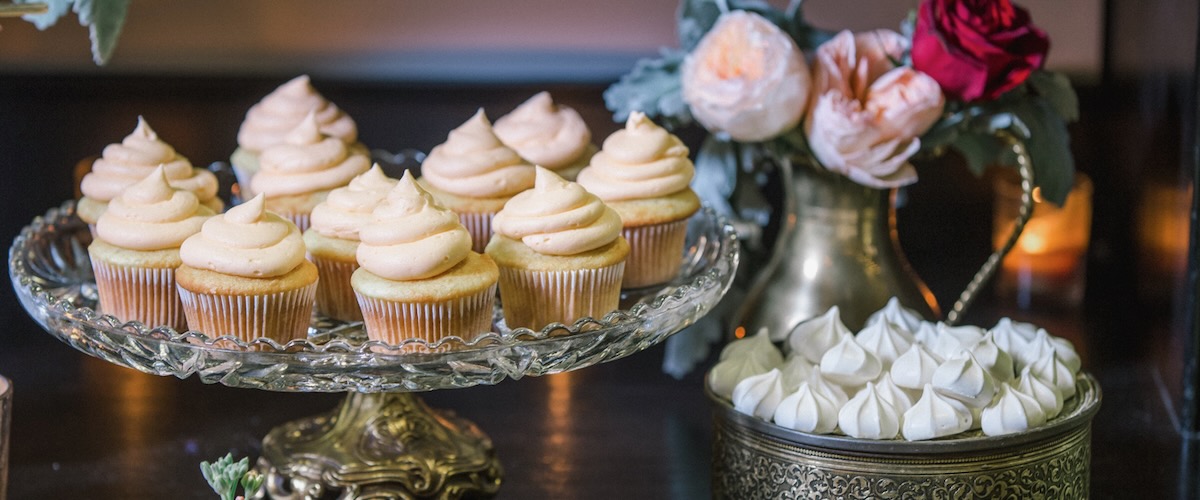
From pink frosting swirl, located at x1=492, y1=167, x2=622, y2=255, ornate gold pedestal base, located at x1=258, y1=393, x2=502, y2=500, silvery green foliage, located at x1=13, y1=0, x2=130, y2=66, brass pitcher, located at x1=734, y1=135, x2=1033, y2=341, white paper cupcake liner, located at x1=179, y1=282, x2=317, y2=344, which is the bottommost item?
ornate gold pedestal base, located at x1=258, y1=393, x2=502, y2=500

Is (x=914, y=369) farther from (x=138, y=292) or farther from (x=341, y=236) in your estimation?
(x=138, y=292)

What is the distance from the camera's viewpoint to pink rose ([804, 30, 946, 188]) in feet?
4.00

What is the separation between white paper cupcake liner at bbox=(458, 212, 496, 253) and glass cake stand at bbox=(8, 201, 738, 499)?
85mm

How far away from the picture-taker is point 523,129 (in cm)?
135

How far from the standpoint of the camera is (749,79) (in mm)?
1224

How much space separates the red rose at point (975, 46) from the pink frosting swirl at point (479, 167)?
0.38 metres

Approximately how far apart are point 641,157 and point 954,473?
1.37 ft

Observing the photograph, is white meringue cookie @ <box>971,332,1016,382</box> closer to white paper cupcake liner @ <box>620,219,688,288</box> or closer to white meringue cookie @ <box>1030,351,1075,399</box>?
white meringue cookie @ <box>1030,351,1075,399</box>

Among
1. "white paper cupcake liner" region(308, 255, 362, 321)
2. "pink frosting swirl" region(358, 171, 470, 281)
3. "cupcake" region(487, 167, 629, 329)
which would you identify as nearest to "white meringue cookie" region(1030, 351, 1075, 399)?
"cupcake" region(487, 167, 629, 329)

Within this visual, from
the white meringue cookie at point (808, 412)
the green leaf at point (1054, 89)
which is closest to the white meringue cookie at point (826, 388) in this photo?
the white meringue cookie at point (808, 412)

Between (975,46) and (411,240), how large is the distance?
536 millimetres

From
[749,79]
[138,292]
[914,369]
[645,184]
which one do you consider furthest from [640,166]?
[138,292]

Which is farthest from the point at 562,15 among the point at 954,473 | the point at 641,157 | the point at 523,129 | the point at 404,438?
the point at 954,473

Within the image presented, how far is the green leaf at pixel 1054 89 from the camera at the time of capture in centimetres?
133
